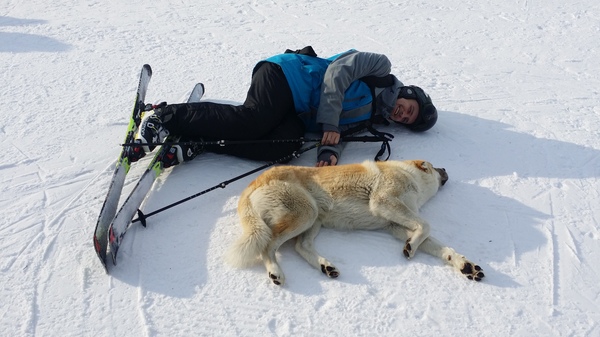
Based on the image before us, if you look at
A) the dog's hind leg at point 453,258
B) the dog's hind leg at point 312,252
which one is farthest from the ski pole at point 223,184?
the dog's hind leg at point 453,258

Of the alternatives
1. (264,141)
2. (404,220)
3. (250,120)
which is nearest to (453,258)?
(404,220)

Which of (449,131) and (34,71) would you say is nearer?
(449,131)

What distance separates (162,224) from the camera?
4082mm

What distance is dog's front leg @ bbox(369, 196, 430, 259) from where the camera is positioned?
12.4 feet

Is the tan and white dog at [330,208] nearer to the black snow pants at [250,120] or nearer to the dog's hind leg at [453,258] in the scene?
the dog's hind leg at [453,258]

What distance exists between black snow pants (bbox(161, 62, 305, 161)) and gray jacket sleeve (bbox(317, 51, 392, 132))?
0.35 metres

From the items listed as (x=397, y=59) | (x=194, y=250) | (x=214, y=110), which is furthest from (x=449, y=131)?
(x=194, y=250)

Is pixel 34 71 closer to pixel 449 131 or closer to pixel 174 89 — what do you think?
pixel 174 89

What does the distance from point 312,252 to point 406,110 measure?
216 centimetres

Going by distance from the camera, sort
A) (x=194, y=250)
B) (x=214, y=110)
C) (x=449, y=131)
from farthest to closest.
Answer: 1. (x=449, y=131)
2. (x=214, y=110)
3. (x=194, y=250)

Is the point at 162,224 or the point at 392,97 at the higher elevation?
the point at 392,97

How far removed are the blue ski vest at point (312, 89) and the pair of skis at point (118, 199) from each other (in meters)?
1.24

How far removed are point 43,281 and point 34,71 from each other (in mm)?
3975

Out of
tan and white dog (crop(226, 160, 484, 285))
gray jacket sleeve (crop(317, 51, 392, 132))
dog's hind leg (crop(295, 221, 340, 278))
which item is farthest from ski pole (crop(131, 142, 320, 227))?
dog's hind leg (crop(295, 221, 340, 278))
